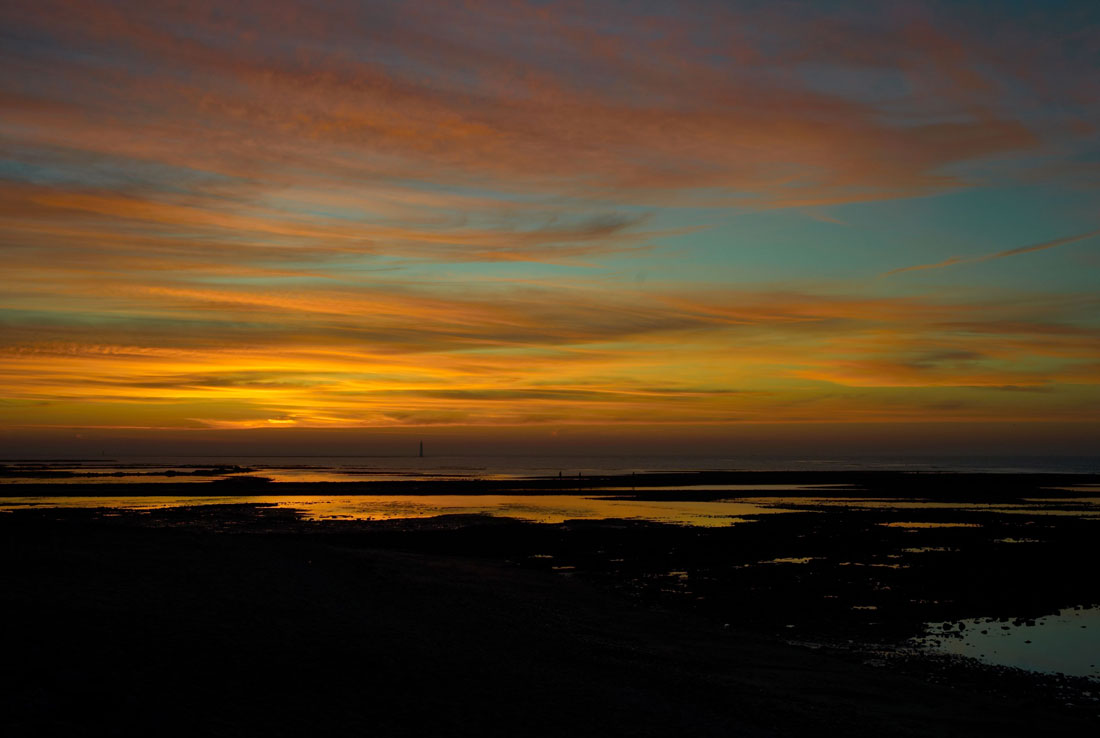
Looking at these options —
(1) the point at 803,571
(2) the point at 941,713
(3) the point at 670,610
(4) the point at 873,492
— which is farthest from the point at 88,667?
(4) the point at 873,492

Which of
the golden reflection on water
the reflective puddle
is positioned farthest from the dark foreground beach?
the golden reflection on water

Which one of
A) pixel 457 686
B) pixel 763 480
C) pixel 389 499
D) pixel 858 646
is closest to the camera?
pixel 457 686

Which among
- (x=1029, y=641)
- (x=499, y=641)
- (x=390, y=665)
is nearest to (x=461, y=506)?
(x=499, y=641)

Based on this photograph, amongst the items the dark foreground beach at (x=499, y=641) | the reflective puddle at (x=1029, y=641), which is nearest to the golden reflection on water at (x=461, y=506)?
the dark foreground beach at (x=499, y=641)

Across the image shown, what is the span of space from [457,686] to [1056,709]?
35.4 feet

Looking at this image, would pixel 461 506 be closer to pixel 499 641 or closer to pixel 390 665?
pixel 499 641

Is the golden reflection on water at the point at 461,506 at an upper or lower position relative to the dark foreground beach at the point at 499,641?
lower

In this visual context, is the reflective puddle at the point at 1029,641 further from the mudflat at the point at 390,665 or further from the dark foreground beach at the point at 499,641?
the mudflat at the point at 390,665

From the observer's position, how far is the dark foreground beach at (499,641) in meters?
11.8

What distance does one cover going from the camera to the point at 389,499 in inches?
2874

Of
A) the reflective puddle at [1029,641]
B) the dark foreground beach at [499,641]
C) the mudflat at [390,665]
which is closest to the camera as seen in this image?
the mudflat at [390,665]

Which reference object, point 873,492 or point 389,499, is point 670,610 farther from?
point 873,492

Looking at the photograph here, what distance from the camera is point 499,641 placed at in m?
17.3

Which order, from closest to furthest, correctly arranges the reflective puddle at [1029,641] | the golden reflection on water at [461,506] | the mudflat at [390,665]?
the mudflat at [390,665]
the reflective puddle at [1029,641]
the golden reflection on water at [461,506]
